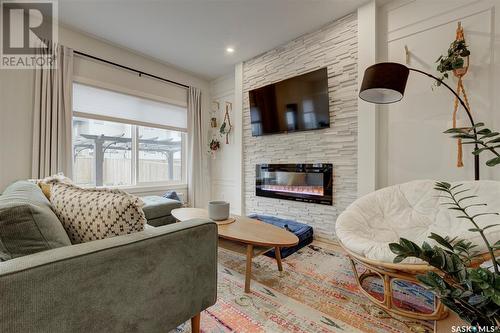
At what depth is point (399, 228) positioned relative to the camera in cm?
180

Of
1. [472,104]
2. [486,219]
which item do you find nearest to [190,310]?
[486,219]

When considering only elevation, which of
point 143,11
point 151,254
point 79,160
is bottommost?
point 151,254

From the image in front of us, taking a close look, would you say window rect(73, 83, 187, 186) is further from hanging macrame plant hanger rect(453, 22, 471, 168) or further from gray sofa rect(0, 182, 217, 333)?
hanging macrame plant hanger rect(453, 22, 471, 168)

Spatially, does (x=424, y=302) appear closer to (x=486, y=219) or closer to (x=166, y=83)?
(x=486, y=219)

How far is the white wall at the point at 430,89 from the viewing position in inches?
71.4

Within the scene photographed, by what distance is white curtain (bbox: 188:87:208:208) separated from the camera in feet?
13.1

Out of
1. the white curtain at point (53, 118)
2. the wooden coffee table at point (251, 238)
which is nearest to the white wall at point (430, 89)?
the wooden coffee table at point (251, 238)

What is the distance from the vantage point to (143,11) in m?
2.43

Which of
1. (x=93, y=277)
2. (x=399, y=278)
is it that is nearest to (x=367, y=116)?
(x=399, y=278)

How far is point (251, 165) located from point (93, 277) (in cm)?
286

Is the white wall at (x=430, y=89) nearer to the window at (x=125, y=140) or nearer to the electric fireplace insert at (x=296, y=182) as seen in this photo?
the electric fireplace insert at (x=296, y=182)

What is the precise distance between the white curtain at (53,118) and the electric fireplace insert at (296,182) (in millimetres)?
2499

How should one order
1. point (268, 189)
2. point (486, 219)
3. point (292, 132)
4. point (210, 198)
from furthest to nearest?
point (210, 198)
point (268, 189)
point (292, 132)
point (486, 219)

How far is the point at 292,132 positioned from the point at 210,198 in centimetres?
221
